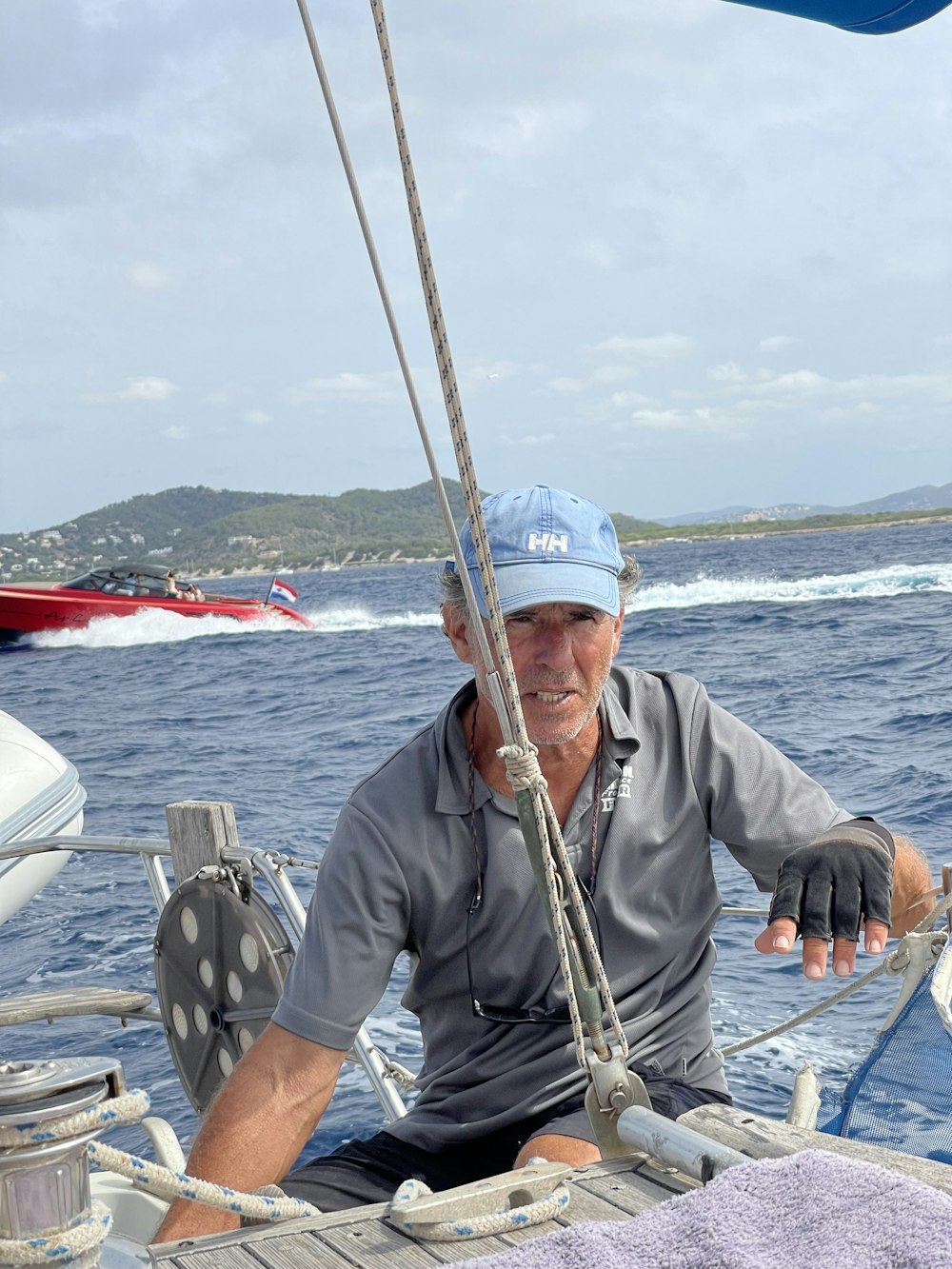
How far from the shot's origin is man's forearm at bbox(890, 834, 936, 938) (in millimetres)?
2168

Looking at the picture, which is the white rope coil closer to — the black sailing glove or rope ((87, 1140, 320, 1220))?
rope ((87, 1140, 320, 1220))

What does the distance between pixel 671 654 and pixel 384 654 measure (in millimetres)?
8337

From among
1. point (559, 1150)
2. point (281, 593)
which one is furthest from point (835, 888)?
point (281, 593)

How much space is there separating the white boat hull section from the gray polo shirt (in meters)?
3.35

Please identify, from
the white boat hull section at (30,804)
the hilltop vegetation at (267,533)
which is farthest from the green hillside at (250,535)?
the white boat hull section at (30,804)

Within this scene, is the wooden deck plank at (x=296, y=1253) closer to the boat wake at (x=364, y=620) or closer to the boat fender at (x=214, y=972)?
the boat fender at (x=214, y=972)

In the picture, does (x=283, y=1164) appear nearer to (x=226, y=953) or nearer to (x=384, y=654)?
(x=226, y=953)

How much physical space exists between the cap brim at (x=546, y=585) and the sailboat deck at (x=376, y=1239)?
895mm

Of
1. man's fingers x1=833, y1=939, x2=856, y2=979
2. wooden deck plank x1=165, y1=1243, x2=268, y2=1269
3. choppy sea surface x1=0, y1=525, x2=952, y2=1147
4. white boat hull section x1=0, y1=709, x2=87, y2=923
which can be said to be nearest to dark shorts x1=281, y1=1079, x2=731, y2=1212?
man's fingers x1=833, y1=939, x2=856, y2=979

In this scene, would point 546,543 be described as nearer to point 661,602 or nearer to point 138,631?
point 661,602

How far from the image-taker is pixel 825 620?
25.7 m

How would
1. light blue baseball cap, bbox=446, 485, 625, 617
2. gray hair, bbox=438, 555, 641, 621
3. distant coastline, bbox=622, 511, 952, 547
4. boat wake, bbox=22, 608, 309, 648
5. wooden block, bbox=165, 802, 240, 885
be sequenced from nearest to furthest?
light blue baseball cap, bbox=446, 485, 625, 617
gray hair, bbox=438, 555, 641, 621
wooden block, bbox=165, 802, 240, 885
boat wake, bbox=22, 608, 309, 648
distant coastline, bbox=622, 511, 952, 547

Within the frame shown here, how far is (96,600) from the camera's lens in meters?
34.4

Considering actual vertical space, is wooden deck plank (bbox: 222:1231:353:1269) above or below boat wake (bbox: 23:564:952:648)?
above
